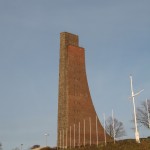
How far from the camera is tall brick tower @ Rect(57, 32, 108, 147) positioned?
4391cm

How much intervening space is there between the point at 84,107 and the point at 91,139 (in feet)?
15.2

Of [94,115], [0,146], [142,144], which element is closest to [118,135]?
[94,115]

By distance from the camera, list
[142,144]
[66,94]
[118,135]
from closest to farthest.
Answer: [142,144] → [66,94] → [118,135]

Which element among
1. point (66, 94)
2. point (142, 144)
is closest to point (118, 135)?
point (66, 94)

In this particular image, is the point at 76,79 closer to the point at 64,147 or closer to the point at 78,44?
the point at 78,44

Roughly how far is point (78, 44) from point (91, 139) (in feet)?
47.9

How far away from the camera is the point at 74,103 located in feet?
149

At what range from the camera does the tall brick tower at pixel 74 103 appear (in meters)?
43.9

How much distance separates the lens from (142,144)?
27000mm

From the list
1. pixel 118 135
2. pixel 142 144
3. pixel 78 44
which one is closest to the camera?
pixel 142 144

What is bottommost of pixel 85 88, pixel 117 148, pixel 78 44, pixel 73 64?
pixel 117 148

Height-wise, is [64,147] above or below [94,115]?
below

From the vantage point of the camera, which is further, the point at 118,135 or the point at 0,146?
the point at 0,146

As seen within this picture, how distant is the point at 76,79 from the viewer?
46906 mm
